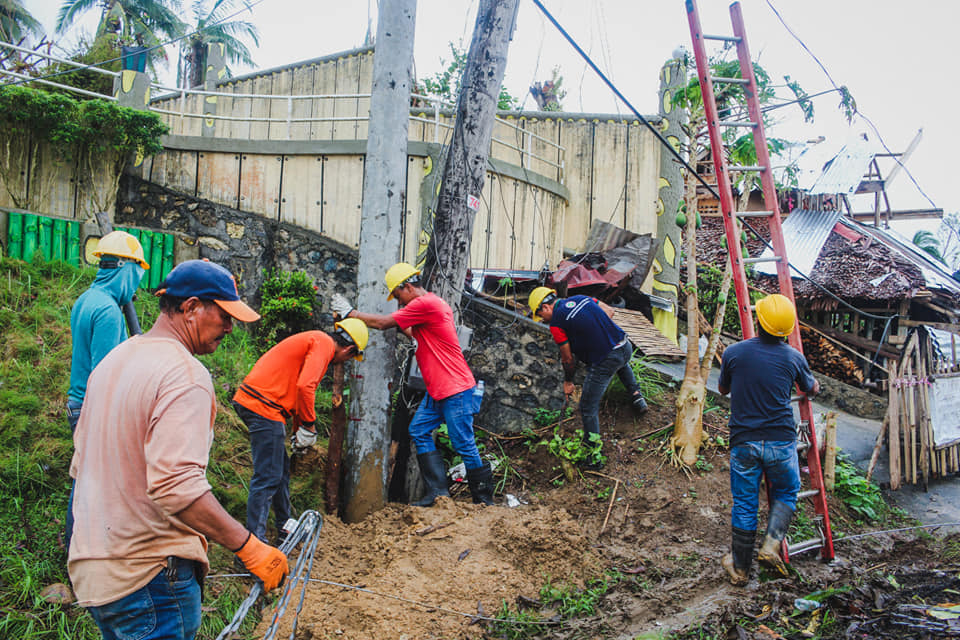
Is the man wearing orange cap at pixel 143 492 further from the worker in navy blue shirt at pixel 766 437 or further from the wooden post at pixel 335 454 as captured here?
the worker in navy blue shirt at pixel 766 437

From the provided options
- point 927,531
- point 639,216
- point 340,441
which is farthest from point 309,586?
→ point 639,216

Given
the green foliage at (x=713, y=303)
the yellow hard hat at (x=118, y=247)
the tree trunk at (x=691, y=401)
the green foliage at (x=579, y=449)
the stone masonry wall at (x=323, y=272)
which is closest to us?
the yellow hard hat at (x=118, y=247)

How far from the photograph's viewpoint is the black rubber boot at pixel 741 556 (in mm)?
4090

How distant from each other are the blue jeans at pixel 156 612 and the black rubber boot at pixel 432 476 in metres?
3.19

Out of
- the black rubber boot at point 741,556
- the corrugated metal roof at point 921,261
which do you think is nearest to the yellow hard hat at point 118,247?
the black rubber boot at point 741,556

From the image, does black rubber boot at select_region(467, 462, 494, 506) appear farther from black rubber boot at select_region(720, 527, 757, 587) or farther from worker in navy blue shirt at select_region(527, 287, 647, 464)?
black rubber boot at select_region(720, 527, 757, 587)

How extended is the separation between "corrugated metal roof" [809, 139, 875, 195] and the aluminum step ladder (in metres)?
11.8

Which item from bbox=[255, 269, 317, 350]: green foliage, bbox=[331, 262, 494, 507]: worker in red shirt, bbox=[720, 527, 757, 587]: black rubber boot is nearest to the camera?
bbox=[720, 527, 757, 587]: black rubber boot

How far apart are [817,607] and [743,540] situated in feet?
2.01

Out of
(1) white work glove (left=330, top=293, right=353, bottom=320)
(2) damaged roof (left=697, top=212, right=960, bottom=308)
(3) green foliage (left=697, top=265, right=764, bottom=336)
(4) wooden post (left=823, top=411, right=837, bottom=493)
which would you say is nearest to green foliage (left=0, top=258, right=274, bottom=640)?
(1) white work glove (left=330, top=293, right=353, bottom=320)

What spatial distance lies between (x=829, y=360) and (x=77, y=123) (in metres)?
12.8

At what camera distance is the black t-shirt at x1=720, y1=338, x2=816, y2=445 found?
13.5 feet

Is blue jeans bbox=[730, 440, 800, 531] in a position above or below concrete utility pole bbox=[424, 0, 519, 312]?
below

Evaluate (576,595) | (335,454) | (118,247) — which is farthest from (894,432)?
(118,247)
